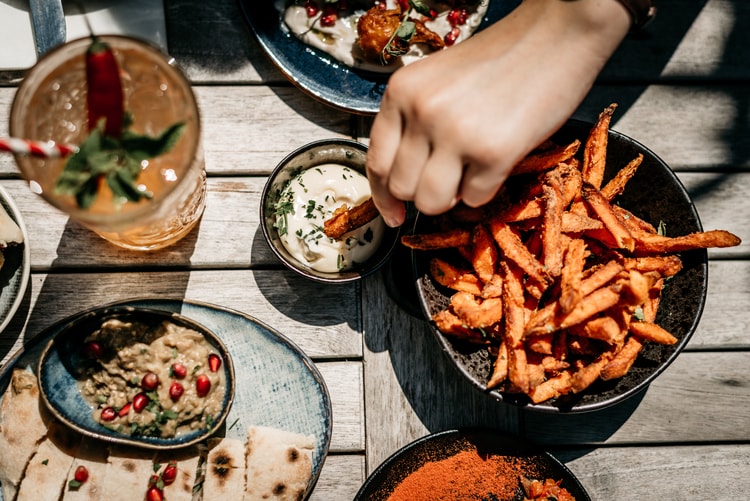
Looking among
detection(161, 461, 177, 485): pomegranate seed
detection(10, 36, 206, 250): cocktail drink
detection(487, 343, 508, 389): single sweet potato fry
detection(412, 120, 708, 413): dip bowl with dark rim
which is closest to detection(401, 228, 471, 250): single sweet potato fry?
detection(412, 120, 708, 413): dip bowl with dark rim

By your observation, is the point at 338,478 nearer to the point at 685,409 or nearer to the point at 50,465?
the point at 50,465

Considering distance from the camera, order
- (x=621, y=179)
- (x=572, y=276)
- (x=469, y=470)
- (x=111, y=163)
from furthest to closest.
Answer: (x=469, y=470) → (x=621, y=179) → (x=572, y=276) → (x=111, y=163)

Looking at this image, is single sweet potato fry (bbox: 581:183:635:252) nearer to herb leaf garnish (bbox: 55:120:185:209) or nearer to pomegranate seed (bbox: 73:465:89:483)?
herb leaf garnish (bbox: 55:120:185:209)

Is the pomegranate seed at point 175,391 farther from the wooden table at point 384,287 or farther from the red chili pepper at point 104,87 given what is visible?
the red chili pepper at point 104,87

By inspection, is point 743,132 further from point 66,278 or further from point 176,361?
point 66,278

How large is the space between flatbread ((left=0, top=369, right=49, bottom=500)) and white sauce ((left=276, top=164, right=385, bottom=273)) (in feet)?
3.42

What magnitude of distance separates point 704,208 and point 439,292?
4.10 feet

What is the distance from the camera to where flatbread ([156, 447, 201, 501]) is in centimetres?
215

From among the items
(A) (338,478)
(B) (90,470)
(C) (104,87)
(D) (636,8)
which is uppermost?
(D) (636,8)

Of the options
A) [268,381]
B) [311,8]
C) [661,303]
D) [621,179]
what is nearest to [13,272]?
[268,381]

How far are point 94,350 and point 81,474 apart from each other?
47 centimetres

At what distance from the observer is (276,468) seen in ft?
7.06

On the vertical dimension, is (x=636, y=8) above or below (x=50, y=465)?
above

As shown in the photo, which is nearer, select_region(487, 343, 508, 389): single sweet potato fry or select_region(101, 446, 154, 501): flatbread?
select_region(487, 343, 508, 389): single sweet potato fry
